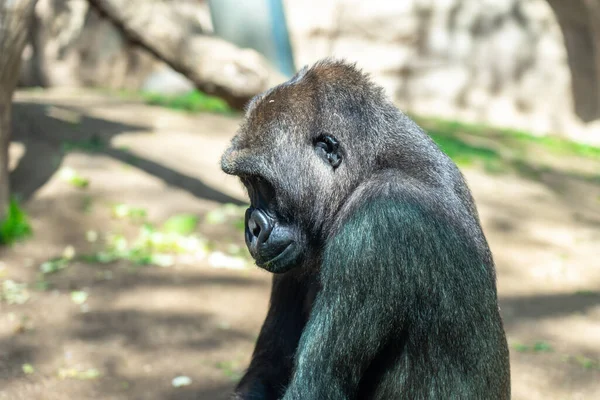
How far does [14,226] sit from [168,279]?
150cm

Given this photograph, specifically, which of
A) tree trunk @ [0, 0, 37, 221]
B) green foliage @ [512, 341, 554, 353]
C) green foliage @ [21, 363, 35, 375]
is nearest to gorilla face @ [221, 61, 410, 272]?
green foliage @ [21, 363, 35, 375]

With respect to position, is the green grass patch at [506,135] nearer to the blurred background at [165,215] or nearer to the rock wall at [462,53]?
the blurred background at [165,215]

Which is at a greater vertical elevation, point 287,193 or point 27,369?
point 287,193

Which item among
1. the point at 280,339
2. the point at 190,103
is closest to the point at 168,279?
the point at 280,339

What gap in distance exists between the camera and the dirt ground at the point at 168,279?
4934 millimetres

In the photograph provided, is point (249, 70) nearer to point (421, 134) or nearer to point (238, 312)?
point (238, 312)

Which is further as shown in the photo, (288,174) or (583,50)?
(583,50)

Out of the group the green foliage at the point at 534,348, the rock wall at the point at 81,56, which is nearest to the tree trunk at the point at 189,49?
the green foliage at the point at 534,348

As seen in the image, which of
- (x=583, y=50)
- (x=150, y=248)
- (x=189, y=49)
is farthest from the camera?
(x=583, y=50)

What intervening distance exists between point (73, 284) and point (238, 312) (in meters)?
1.37

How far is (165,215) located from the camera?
22.7 feet

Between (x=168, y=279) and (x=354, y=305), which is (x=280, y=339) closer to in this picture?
(x=354, y=305)

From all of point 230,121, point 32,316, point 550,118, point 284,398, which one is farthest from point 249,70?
point 550,118

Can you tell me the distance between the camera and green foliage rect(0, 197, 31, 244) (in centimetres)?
634
